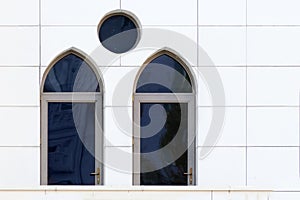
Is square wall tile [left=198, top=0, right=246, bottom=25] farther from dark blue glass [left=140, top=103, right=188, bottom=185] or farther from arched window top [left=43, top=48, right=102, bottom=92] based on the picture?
arched window top [left=43, top=48, right=102, bottom=92]

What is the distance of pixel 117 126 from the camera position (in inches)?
150

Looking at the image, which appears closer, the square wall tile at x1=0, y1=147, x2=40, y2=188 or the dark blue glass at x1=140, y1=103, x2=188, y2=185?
the square wall tile at x1=0, y1=147, x2=40, y2=188

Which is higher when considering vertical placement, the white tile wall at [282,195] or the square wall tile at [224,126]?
the square wall tile at [224,126]

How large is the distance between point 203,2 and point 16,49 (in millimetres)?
1640

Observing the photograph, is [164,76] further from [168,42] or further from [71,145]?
[71,145]

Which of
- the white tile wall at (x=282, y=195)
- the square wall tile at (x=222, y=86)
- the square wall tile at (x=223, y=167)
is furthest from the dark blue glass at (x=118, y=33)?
the white tile wall at (x=282, y=195)

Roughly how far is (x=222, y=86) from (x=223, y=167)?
0.69 metres

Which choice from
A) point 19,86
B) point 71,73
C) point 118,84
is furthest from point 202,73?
point 19,86

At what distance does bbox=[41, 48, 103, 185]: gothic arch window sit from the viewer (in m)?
3.90

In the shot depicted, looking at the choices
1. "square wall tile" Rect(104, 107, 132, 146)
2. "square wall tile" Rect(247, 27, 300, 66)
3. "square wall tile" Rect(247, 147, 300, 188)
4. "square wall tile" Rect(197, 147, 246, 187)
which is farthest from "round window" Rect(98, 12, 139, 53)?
"square wall tile" Rect(247, 147, 300, 188)

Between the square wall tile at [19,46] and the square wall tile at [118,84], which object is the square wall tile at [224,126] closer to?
the square wall tile at [118,84]

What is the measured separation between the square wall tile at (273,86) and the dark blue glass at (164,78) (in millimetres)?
549

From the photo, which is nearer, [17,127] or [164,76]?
[17,127]

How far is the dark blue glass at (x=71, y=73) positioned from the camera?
391cm
